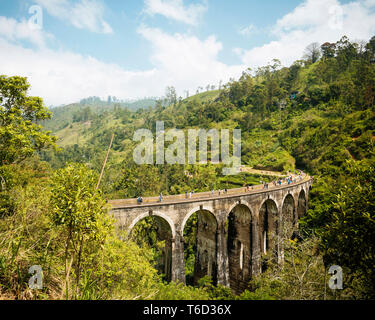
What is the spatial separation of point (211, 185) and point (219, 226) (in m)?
17.5

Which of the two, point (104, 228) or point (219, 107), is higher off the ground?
point (219, 107)

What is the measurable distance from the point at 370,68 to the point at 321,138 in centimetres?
2935

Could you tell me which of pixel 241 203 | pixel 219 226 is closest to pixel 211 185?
pixel 241 203

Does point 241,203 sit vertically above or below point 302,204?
above

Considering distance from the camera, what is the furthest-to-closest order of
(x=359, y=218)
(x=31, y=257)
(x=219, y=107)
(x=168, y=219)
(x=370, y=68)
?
(x=219, y=107), (x=370, y=68), (x=168, y=219), (x=359, y=218), (x=31, y=257)

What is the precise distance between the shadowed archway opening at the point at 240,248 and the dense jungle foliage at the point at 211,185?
2456 millimetres

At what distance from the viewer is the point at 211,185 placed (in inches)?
1374

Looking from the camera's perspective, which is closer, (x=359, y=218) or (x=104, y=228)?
(x=104, y=228)

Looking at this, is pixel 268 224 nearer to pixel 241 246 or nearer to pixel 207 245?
pixel 241 246

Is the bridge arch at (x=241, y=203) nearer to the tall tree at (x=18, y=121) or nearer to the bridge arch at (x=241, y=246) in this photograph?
the bridge arch at (x=241, y=246)
